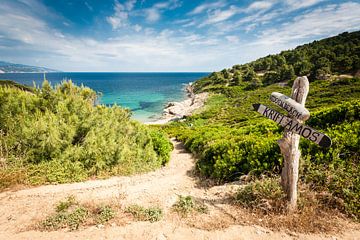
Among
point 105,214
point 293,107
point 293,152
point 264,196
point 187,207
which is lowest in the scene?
point 187,207

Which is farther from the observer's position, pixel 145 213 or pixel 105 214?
pixel 145 213

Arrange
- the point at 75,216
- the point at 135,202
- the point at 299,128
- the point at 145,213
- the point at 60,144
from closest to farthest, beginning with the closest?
the point at 299,128 < the point at 75,216 < the point at 145,213 < the point at 135,202 < the point at 60,144

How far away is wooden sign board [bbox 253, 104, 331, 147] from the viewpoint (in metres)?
3.38

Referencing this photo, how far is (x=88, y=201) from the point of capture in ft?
16.0

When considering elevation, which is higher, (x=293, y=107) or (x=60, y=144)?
(x=293, y=107)

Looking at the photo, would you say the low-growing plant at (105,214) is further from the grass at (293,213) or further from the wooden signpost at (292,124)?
the wooden signpost at (292,124)

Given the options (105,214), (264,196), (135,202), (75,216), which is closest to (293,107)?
(264,196)

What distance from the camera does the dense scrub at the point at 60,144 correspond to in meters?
7.00

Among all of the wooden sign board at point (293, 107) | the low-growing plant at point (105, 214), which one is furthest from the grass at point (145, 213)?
the wooden sign board at point (293, 107)

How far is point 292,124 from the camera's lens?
3721 mm

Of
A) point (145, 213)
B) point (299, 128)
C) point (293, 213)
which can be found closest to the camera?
point (299, 128)

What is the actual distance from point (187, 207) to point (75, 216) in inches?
103

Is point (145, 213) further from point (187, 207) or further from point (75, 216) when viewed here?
point (75, 216)

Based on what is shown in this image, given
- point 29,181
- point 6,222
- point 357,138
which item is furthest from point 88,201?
point 357,138
